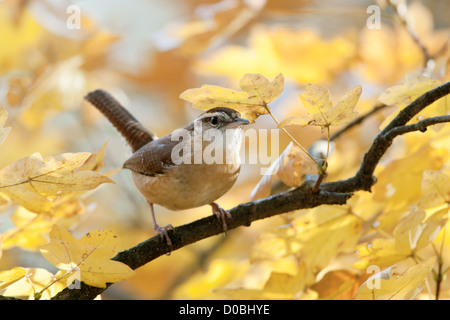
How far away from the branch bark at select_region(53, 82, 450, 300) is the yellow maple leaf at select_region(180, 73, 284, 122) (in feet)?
1.04

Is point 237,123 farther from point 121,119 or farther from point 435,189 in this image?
point 435,189

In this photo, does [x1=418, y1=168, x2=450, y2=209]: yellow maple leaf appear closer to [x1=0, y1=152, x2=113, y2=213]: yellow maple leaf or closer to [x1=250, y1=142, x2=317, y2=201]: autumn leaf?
[x1=250, y1=142, x2=317, y2=201]: autumn leaf

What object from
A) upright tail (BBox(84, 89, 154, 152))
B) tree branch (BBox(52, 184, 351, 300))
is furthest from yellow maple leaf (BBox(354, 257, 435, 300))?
upright tail (BBox(84, 89, 154, 152))

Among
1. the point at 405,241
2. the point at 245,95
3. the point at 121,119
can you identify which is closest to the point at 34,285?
the point at 245,95

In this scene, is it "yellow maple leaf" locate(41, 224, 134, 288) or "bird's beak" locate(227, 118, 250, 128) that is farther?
"bird's beak" locate(227, 118, 250, 128)

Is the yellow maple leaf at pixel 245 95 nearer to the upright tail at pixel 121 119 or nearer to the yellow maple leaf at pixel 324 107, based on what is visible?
the yellow maple leaf at pixel 324 107

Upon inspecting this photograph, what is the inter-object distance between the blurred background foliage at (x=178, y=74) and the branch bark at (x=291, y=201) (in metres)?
0.30

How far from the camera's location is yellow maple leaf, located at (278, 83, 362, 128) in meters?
0.99

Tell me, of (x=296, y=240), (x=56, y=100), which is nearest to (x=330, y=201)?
(x=296, y=240)

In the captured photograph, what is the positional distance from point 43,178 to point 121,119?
152 cm

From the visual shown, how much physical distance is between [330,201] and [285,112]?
1.15m

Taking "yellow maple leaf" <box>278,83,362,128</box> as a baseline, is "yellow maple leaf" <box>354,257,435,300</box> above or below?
below
